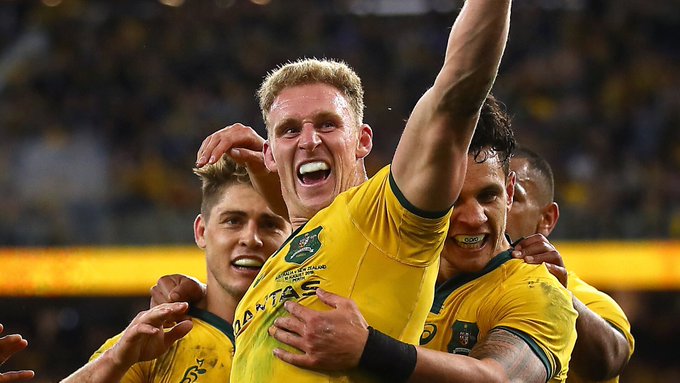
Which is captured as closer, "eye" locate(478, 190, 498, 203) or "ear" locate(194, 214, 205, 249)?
"eye" locate(478, 190, 498, 203)

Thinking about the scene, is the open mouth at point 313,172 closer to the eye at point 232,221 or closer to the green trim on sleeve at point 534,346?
the green trim on sleeve at point 534,346

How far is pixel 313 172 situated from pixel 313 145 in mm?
104

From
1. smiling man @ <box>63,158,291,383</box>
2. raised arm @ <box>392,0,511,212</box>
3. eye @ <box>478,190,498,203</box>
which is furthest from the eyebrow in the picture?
smiling man @ <box>63,158,291,383</box>

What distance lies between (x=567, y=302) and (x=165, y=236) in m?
8.35

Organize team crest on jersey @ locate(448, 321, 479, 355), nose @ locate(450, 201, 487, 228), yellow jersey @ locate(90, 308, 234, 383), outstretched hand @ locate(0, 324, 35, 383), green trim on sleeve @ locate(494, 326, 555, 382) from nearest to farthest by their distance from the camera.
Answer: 1. green trim on sleeve @ locate(494, 326, 555, 382)
2. team crest on jersey @ locate(448, 321, 479, 355)
3. nose @ locate(450, 201, 487, 228)
4. outstretched hand @ locate(0, 324, 35, 383)
5. yellow jersey @ locate(90, 308, 234, 383)

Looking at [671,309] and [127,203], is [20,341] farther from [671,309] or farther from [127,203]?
[671,309]

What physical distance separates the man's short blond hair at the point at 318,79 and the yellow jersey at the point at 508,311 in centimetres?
72

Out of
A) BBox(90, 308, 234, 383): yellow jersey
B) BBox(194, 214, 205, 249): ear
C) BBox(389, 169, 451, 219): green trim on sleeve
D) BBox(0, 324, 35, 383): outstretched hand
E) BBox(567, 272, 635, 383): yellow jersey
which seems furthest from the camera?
BBox(194, 214, 205, 249): ear

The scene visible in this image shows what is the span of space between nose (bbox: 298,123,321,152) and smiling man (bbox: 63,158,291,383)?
1.01 m

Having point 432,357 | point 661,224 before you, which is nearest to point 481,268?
point 432,357

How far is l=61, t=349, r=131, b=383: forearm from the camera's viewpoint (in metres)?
4.14

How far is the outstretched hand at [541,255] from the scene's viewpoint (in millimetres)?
3904

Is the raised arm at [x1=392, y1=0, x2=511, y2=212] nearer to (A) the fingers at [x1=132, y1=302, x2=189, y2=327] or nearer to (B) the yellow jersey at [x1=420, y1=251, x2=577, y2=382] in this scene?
(B) the yellow jersey at [x1=420, y1=251, x2=577, y2=382]

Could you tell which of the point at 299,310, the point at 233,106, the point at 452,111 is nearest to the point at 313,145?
the point at 299,310
